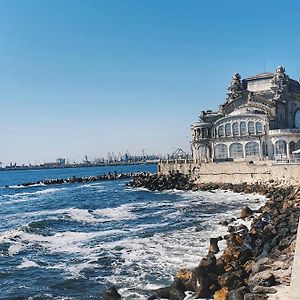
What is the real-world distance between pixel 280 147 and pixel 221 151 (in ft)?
27.0

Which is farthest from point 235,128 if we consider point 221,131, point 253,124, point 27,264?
point 27,264

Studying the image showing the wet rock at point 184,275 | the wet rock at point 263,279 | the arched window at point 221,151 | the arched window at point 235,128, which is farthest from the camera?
the arched window at point 221,151

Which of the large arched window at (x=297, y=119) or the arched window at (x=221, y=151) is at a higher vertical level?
the large arched window at (x=297, y=119)

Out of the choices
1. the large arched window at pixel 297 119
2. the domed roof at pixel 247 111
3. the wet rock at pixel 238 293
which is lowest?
the wet rock at pixel 238 293

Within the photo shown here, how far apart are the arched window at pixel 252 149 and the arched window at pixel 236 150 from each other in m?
0.78

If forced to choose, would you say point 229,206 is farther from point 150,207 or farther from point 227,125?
point 227,125

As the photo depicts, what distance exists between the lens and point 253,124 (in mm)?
54938

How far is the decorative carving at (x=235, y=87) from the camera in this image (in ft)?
209

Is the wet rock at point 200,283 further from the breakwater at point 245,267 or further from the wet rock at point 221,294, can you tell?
the wet rock at point 221,294

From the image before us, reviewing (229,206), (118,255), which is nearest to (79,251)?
(118,255)

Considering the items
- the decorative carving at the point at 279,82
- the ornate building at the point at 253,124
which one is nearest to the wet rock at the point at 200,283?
the ornate building at the point at 253,124

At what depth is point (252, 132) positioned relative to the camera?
2162 inches

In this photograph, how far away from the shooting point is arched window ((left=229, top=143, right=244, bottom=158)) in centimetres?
5547

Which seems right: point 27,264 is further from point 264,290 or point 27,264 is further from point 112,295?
point 264,290
